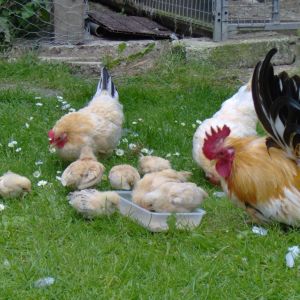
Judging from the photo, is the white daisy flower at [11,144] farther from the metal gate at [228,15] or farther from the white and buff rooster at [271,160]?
the metal gate at [228,15]

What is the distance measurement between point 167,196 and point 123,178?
0.58 metres

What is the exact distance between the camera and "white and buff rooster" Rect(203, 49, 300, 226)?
12.9 ft

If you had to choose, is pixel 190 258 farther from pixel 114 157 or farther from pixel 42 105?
pixel 42 105

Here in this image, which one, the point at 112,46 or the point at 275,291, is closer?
the point at 275,291

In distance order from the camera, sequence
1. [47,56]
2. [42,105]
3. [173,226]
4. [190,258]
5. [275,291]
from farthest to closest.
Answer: [47,56] → [42,105] → [173,226] → [190,258] → [275,291]

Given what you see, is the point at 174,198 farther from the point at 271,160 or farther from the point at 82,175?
the point at 82,175

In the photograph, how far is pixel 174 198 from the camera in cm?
418

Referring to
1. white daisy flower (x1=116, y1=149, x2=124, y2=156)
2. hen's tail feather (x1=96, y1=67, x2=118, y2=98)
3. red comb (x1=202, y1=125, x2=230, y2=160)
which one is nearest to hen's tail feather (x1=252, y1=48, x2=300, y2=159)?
red comb (x1=202, y1=125, x2=230, y2=160)

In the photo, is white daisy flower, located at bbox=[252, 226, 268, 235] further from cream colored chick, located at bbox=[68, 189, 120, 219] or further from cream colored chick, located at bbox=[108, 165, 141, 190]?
cream colored chick, located at bbox=[108, 165, 141, 190]

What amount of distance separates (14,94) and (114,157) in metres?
1.83

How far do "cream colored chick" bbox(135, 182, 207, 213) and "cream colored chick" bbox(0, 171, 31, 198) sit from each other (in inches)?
33.6

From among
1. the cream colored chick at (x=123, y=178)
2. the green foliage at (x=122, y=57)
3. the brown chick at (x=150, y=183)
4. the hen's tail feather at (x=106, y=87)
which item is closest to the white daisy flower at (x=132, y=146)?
the hen's tail feather at (x=106, y=87)

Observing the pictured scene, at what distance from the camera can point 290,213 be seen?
3957 millimetres

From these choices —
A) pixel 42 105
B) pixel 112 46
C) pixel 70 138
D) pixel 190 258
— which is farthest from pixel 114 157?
pixel 112 46
